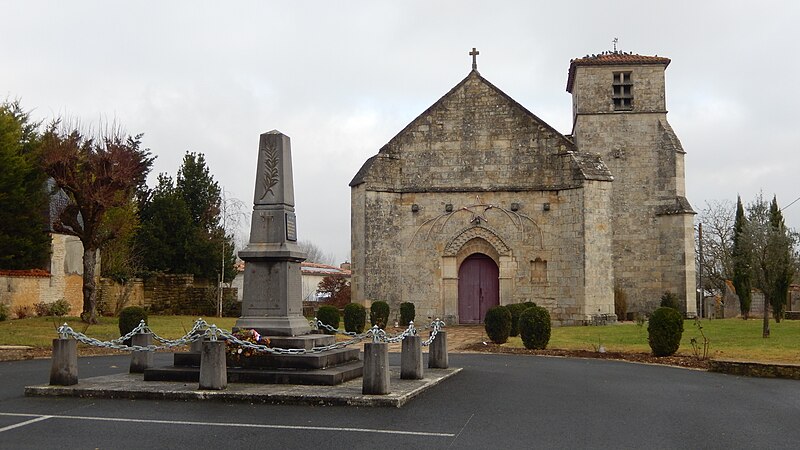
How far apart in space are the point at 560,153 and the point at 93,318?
53.4ft

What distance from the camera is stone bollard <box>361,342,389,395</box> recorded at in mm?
8883

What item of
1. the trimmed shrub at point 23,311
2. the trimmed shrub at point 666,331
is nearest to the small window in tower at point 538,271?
the trimmed shrub at point 666,331

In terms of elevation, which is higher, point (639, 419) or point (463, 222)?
point (463, 222)

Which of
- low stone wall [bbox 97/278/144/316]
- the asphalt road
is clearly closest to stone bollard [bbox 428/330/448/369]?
the asphalt road

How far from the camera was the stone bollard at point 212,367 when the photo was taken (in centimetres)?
929

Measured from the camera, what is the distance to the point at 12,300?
78.9 feet

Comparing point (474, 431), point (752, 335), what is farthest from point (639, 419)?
point (752, 335)

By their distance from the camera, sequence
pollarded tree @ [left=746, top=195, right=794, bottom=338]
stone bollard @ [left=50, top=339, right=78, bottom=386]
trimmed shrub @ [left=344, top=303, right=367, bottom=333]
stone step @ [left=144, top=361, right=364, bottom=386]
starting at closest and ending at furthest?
1. stone bollard @ [left=50, top=339, right=78, bottom=386]
2. stone step @ [left=144, top=361, right=364, bottom=386]
3. pollarded tree @ [left=746, top=195, right=794, bottom=338]
4. trimmed shrub @ [left=344, top=303, right=367, bottom=333]

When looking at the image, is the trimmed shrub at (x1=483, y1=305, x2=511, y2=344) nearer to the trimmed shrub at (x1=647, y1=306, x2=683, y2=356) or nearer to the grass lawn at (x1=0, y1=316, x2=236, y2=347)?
the trimmed shrub at (x1=647, y1=306, x2=683, y2=356)

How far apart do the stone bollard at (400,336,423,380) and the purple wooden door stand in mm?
15615

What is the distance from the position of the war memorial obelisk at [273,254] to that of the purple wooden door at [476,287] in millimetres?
15260

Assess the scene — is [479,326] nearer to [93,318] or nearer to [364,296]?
[364,296]

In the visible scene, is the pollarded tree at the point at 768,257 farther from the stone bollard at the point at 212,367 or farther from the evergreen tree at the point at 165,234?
the evergreen tree at the point at 165,234

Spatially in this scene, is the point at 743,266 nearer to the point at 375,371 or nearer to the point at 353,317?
the point at 353,317
